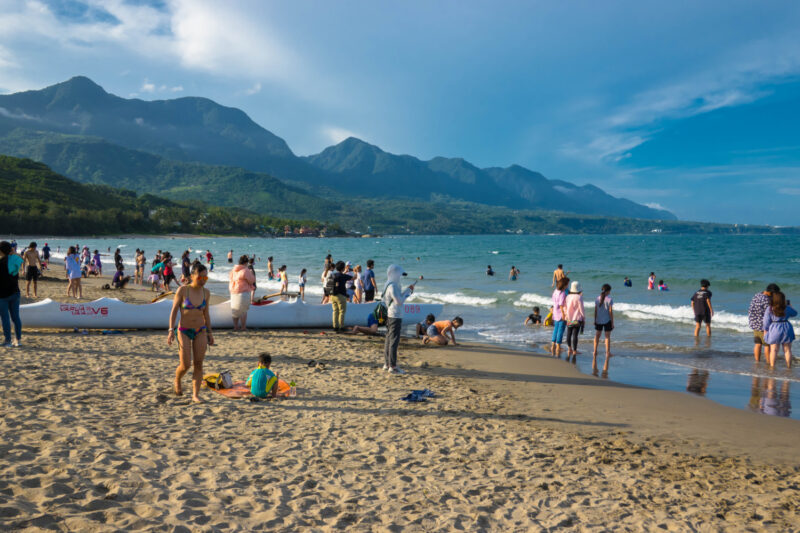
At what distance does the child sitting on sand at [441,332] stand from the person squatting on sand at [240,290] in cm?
411

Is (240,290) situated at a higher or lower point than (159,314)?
higher

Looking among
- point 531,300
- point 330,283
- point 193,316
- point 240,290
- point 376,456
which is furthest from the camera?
point 531,300

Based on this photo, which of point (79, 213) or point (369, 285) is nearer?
point (369, 285)

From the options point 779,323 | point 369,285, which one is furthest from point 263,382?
point 779,323

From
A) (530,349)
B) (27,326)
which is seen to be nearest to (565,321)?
(530,349)

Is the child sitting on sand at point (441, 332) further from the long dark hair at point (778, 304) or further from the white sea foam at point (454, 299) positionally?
the white sea foam at point (454, 299)

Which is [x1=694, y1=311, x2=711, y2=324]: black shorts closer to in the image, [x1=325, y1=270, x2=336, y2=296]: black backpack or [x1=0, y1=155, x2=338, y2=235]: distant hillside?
[x1=325, y1=270, x2=336, y2=296]: black backpack

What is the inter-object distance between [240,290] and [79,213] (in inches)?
3853

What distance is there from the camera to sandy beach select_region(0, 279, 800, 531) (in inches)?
135

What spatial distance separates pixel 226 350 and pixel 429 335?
4409mm

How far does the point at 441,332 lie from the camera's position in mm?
11141

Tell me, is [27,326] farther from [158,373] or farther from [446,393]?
[446,393]

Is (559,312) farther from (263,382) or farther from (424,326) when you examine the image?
(263,382)

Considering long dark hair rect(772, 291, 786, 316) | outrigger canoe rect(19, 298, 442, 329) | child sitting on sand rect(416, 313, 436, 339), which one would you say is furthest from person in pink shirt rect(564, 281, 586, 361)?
outrigger canoe rect(19, 298, 442, 329)
